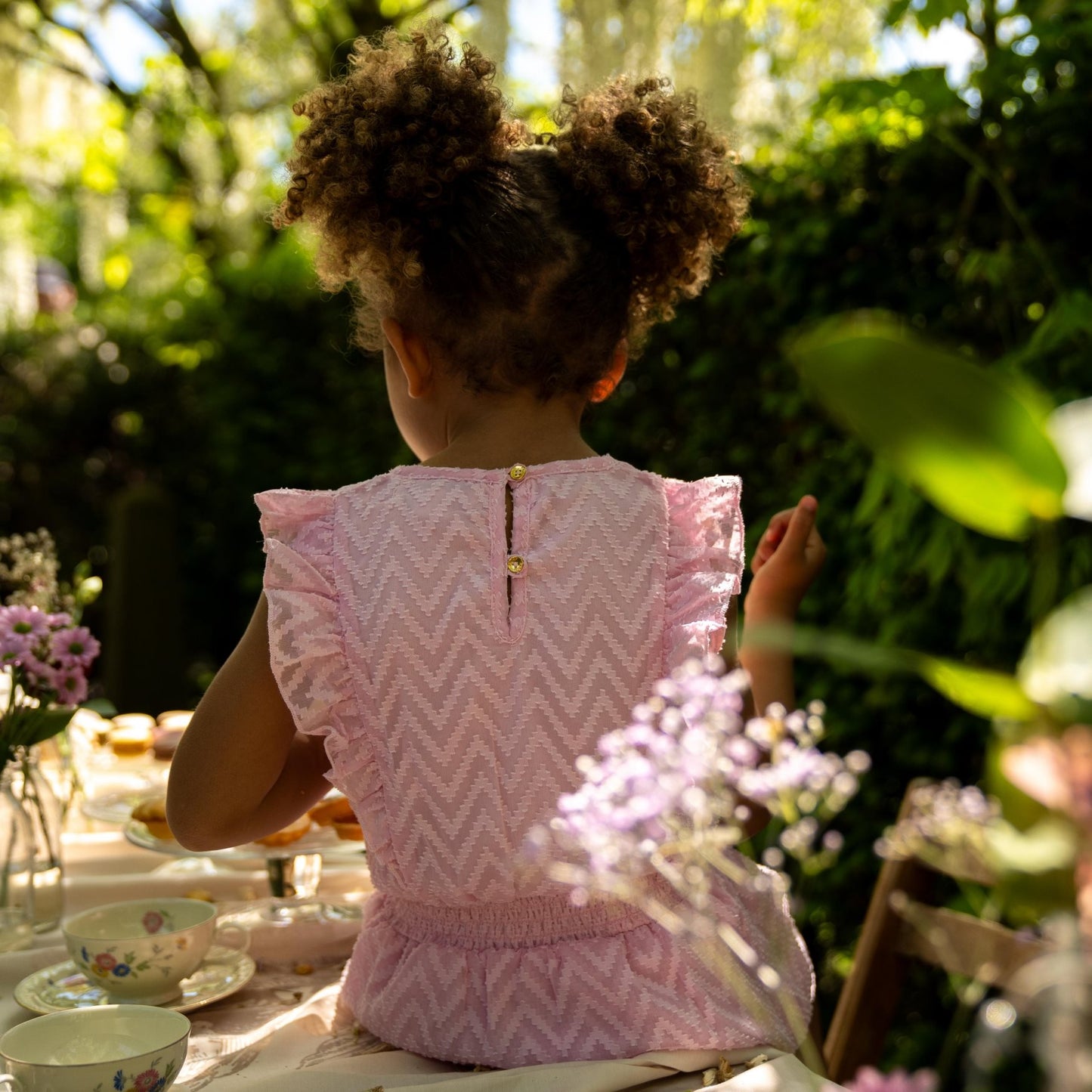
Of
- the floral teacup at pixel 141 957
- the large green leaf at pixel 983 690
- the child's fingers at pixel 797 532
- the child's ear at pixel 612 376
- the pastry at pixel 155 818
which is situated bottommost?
the floral teacup at pixel 141 957

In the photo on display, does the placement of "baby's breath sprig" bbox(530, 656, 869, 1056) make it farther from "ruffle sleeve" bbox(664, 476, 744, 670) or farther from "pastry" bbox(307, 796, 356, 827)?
"pastry" bbox(307, 796, 356, 827)

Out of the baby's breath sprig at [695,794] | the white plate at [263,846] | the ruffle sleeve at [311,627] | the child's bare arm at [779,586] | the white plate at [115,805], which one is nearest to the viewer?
the baby's breath sprig at [695,794]

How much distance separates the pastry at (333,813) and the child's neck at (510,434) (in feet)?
2.03

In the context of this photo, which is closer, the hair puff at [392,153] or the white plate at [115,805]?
the hair puff at [392,153]

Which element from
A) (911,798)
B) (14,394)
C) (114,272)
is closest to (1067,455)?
(911,798)

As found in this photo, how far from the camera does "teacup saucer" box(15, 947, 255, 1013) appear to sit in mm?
1287

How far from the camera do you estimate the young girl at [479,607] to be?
1.16 meters

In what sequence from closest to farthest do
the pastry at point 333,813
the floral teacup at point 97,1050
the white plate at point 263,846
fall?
the floral teacup at point 97,1050
the white plate at point 263,846
the pastry at point 333,813

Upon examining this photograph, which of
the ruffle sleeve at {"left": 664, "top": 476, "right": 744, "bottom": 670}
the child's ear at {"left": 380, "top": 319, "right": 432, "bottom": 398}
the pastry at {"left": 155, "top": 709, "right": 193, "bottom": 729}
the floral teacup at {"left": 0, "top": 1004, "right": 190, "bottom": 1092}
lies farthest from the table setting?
the child's ear at {"left": 380, "top": 319, "right": 432, "bottom": 398}

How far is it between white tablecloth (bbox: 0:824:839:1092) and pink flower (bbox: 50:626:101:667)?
342mm

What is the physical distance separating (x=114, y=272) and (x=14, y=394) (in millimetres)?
4867

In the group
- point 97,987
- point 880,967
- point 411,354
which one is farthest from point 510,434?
point 880,967

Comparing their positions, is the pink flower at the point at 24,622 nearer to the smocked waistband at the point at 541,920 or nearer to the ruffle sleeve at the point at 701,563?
the smocked waistband at the point at 541,920

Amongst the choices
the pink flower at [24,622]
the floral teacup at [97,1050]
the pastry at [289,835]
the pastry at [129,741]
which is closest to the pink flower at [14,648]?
the pink flower at [24,622]
